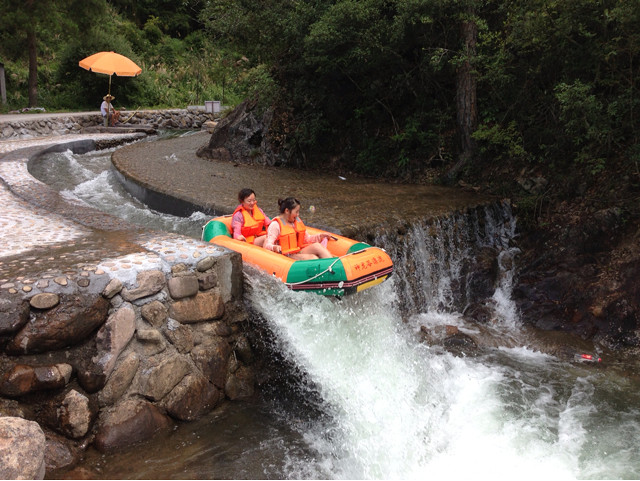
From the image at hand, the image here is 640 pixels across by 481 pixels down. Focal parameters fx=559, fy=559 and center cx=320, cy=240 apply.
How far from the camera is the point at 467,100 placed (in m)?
9.23

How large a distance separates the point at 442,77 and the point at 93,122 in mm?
13207

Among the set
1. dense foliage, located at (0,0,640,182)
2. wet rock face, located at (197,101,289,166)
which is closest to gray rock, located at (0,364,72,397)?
dense foliage, located at (0,0,640,182)

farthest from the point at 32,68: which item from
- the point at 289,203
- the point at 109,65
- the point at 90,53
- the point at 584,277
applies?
the point at 584,277

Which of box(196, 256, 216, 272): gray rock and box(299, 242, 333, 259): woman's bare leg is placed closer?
box(196, 256, 216, 272): gray rock

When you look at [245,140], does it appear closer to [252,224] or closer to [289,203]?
[252,224]

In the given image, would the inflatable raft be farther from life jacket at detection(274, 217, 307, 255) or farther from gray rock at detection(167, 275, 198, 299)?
gray rock at detection(167, 275, 198, 299)

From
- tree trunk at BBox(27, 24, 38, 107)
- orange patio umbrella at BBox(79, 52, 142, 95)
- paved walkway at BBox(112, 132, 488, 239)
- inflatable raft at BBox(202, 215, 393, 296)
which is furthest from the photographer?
tree trunk at BBox(27, 24, 38, 107)

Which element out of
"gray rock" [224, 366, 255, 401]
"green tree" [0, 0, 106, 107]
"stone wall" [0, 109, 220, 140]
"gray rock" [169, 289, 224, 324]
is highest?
"green tree" [0, 0, 106, 107]

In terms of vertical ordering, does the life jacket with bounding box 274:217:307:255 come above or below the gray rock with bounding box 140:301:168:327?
above

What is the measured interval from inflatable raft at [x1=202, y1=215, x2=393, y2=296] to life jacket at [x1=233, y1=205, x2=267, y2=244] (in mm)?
519

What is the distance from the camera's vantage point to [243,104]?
43.2 ft

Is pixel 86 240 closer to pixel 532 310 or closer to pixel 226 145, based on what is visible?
pixel 532 310

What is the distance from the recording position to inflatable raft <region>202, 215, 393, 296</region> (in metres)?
5.07

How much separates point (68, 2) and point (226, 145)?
10.4 metres
